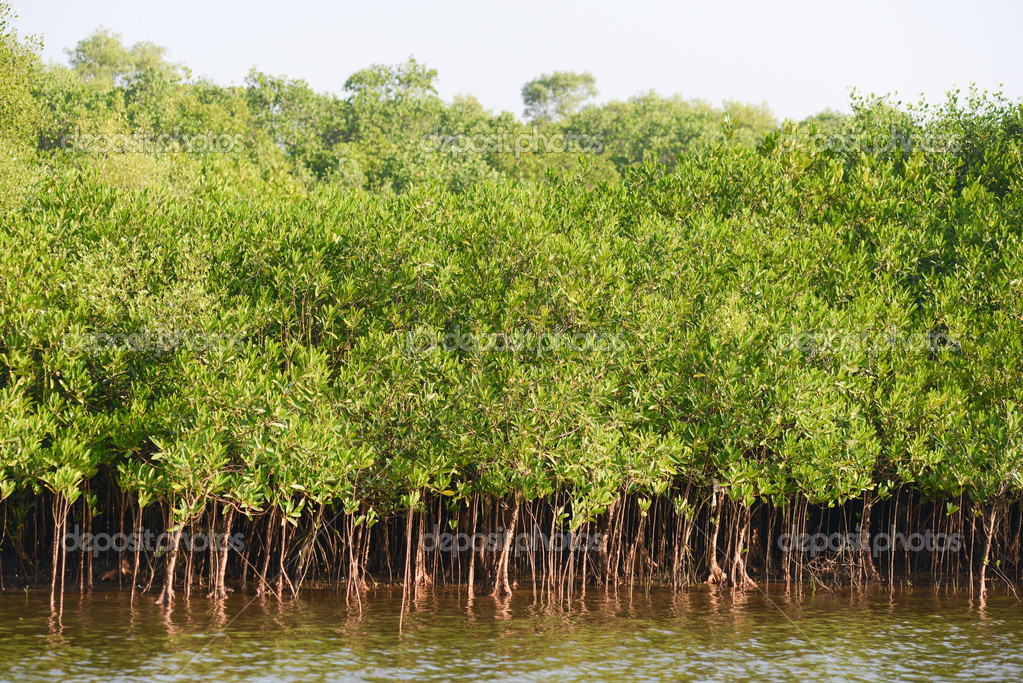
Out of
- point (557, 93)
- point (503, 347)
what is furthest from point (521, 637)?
point (557, 93)

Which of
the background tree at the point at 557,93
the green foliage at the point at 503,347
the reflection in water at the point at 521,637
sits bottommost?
the reflection in water at the point at 521,637

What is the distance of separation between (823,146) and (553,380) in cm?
1414

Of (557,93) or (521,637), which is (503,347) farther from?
(557,93)

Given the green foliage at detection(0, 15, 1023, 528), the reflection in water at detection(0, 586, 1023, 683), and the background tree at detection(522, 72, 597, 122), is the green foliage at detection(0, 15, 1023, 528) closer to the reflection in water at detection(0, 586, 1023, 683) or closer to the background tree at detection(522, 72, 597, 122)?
the reflection in water at detection(0, 586, 1023, 683)

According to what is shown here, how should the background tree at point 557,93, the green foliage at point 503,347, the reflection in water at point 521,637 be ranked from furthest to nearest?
1. the background tree at point 557,93
2. the green foliage at point 503,347
3. the reflection in water at point 521,637

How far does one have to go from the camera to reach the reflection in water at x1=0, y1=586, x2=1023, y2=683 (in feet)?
48.8

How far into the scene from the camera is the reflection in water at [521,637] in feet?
48.8

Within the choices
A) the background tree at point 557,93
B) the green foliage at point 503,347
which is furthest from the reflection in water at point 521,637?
the background tree at point 557,93

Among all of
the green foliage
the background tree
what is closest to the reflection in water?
the green foliage

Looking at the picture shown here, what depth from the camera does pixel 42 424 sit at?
17.7m

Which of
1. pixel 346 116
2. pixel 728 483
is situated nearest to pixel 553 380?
pixel 728 483

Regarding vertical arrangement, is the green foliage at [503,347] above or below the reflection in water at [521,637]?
above

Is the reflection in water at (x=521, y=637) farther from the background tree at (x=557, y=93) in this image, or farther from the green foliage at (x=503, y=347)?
the background tree at (x=557, y=93)

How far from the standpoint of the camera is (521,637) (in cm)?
1702
